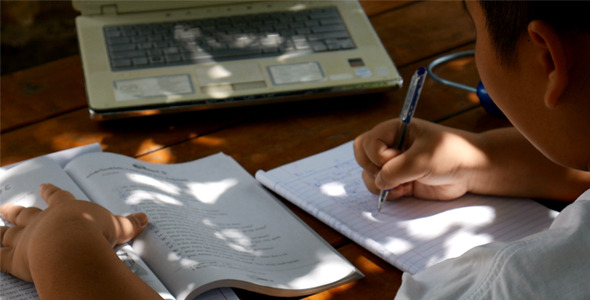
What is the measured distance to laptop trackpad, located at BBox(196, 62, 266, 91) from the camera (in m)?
1.27

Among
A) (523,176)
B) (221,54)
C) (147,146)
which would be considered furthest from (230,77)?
(523,176)

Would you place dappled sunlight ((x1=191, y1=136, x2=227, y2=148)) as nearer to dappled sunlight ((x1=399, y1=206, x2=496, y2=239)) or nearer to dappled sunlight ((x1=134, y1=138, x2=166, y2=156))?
dappled sunlight ((x1=134, y1=138, x2=166, y2=156))

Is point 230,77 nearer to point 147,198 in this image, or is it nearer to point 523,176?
point 147,198

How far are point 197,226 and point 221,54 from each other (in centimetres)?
46

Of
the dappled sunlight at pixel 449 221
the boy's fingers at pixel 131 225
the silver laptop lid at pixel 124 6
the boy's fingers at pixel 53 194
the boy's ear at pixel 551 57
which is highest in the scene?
the boy's ear at pixel 551 57

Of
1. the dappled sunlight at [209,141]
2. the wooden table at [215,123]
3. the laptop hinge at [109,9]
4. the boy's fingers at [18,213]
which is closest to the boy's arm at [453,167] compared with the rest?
the wooden table at [215,123]

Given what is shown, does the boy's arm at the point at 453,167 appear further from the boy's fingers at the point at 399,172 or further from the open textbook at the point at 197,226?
the open textbook at the point at 197,226

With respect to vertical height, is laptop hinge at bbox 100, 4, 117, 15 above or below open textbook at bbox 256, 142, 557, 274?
above

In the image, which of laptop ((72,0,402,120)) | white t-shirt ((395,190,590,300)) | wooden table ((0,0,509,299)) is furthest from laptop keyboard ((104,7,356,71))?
white t-shirt ((395,190,590,300))

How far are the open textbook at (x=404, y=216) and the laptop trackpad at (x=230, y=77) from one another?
0.67 feet

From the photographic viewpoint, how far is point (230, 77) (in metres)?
1.28

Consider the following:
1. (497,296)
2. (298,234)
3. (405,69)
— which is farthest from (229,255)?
(405,69)

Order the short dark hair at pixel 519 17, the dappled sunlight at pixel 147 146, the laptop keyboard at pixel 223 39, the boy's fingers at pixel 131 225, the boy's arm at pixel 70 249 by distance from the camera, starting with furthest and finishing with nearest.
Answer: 1. the laptop keyboard at pixel 223 39
2. the dappled sunlight at pixel 147 146
3. the boy's fingers at pixel 131 225
4. the boy's arm at pixel 70 249
5. the short dark hair at pixel 519 17

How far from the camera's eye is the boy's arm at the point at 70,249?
2.64 feet
